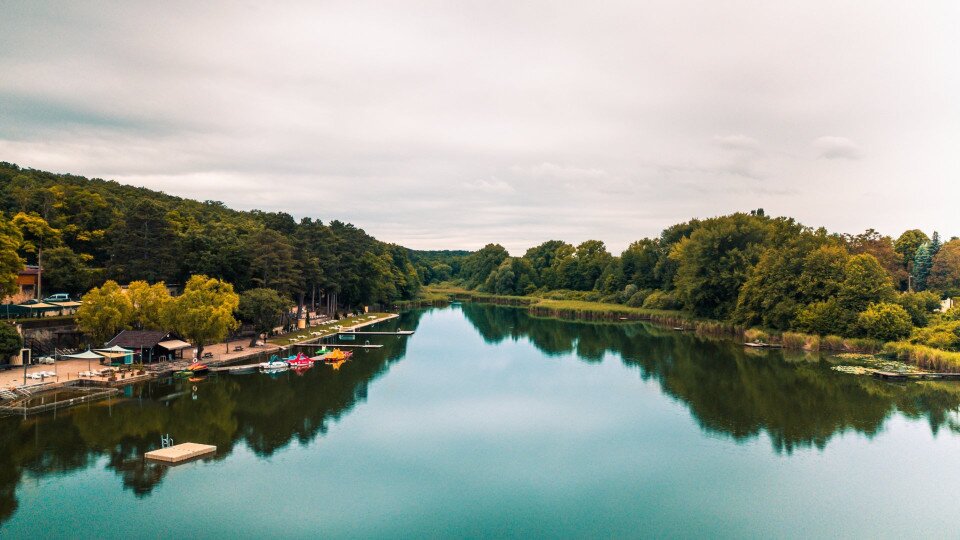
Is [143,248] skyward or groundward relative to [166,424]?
skyward

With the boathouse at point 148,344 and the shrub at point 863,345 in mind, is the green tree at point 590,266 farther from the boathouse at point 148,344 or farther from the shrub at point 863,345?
the boathouse at point 148,344

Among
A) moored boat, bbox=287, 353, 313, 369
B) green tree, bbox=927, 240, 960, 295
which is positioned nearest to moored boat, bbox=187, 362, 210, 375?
moored boat, bbox=287, 353, 313, 369

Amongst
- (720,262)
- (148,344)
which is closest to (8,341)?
(148,344)

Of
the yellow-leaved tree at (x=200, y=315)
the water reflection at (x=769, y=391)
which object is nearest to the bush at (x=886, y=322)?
the water reflection at (x=769, y=391)

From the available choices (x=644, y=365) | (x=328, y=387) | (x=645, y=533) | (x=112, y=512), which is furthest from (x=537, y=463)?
(x=644, y=365)

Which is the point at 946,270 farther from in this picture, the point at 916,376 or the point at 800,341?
the point at 916,376

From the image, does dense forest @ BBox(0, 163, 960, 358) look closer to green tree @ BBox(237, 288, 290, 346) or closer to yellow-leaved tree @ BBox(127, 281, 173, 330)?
green tree @ BBox(237, 288, 290, 346)
